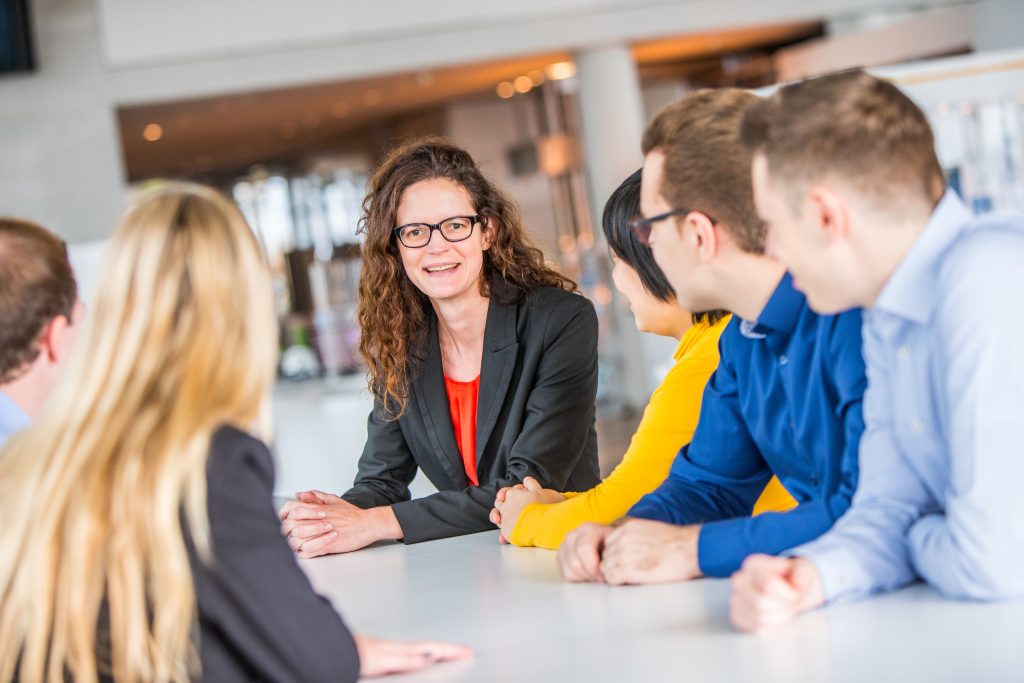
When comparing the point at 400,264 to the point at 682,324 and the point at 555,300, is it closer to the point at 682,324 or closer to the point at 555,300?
the point at 555,300

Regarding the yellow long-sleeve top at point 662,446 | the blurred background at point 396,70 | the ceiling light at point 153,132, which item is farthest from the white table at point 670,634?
the ceiling light at point 153,132

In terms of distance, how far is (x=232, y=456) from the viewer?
1116 mm

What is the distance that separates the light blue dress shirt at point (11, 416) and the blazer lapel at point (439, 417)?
3.71 feet

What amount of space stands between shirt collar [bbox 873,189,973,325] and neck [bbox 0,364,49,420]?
3.41 ft

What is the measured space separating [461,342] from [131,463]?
5.43 ft

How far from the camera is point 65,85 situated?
345 inches

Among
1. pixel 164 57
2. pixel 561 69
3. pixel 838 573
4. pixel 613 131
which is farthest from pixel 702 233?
pixel 561 69

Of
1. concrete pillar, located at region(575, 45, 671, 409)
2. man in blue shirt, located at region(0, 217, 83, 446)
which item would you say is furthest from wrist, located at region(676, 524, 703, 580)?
concrete pillar, located at region(575, 45, 671, 409)

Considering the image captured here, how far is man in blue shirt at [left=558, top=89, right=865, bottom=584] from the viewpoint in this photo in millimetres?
1545

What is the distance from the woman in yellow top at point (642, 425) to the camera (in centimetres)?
197

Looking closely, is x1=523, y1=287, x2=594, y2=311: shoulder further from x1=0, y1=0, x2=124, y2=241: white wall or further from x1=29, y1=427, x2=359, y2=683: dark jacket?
x1=0, y1=0, x2=124, y2=241: white wall

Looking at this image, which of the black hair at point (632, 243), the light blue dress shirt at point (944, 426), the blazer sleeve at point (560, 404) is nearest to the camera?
the light blue dress shirt at point (944, 426)

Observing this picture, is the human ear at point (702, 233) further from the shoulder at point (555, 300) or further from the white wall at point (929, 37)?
the white wall at point (929, 37)

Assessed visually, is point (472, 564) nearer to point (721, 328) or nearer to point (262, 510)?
point (721, 328)
